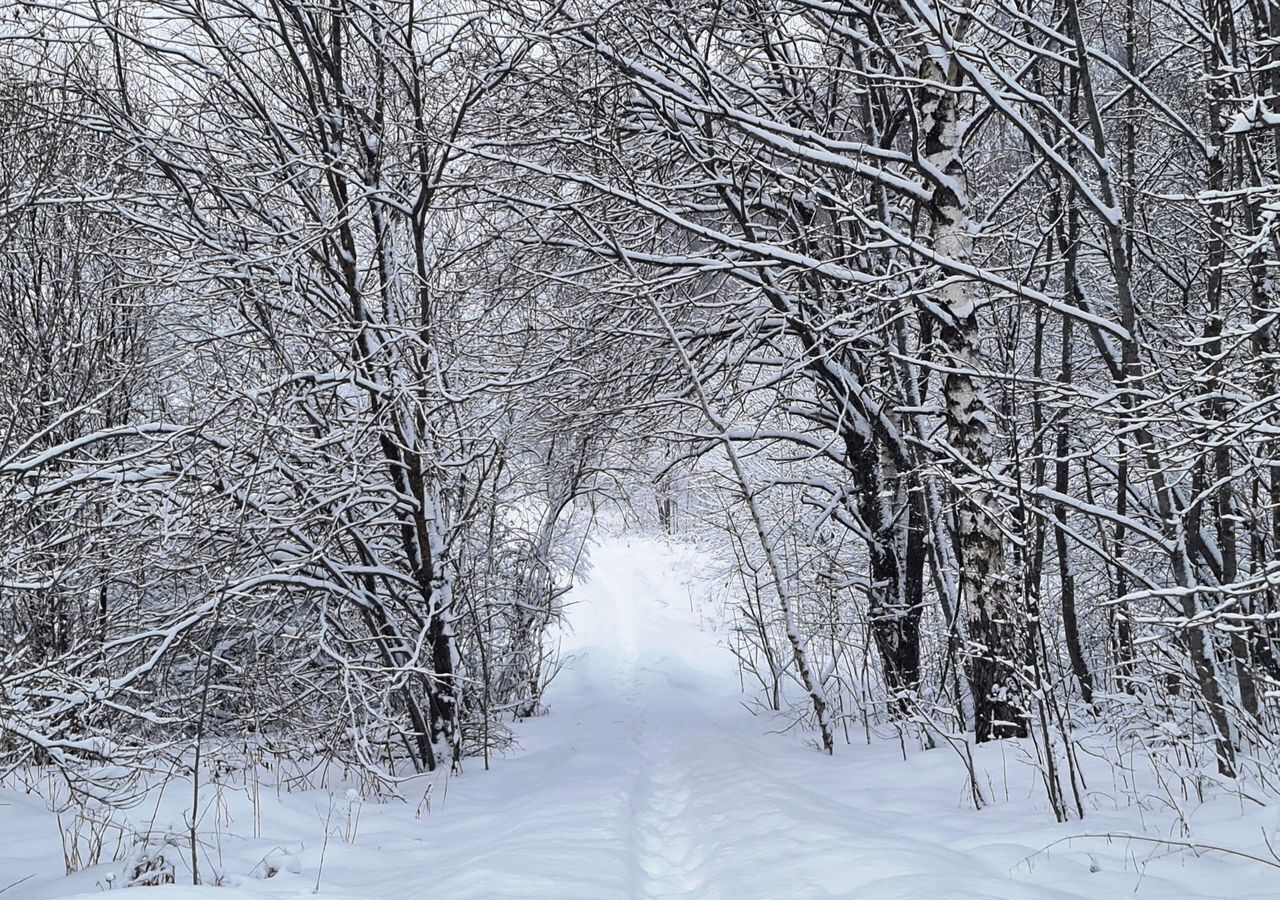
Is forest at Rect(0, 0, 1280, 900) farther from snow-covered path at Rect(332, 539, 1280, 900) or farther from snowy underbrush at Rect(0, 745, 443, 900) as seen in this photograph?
snow-covered path at Rect(332, 539, 1280, 900)

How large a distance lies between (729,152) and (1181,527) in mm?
4560

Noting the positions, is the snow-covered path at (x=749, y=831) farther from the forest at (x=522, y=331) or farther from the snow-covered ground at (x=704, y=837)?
the forest at (x=522, y=331)

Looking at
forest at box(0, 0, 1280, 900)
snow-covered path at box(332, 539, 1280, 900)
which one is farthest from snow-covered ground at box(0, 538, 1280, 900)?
forest at box(0, 0, 1280, 900)

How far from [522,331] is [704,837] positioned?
5.00 metres

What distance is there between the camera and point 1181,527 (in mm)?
4727

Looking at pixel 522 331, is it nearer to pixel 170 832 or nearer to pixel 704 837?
pixel 704 837

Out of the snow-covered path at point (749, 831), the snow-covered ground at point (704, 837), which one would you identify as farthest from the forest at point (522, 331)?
the snow-covered path at point (749, 831)

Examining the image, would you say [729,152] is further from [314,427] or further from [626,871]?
[626,871]

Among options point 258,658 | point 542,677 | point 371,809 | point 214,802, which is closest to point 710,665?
point 542,677

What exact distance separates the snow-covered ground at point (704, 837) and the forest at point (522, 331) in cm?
30

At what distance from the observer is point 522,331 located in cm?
844

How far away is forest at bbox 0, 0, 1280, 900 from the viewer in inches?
214

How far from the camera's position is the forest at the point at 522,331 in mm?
5434

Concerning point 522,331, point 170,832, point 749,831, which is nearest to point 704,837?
point 749,831
